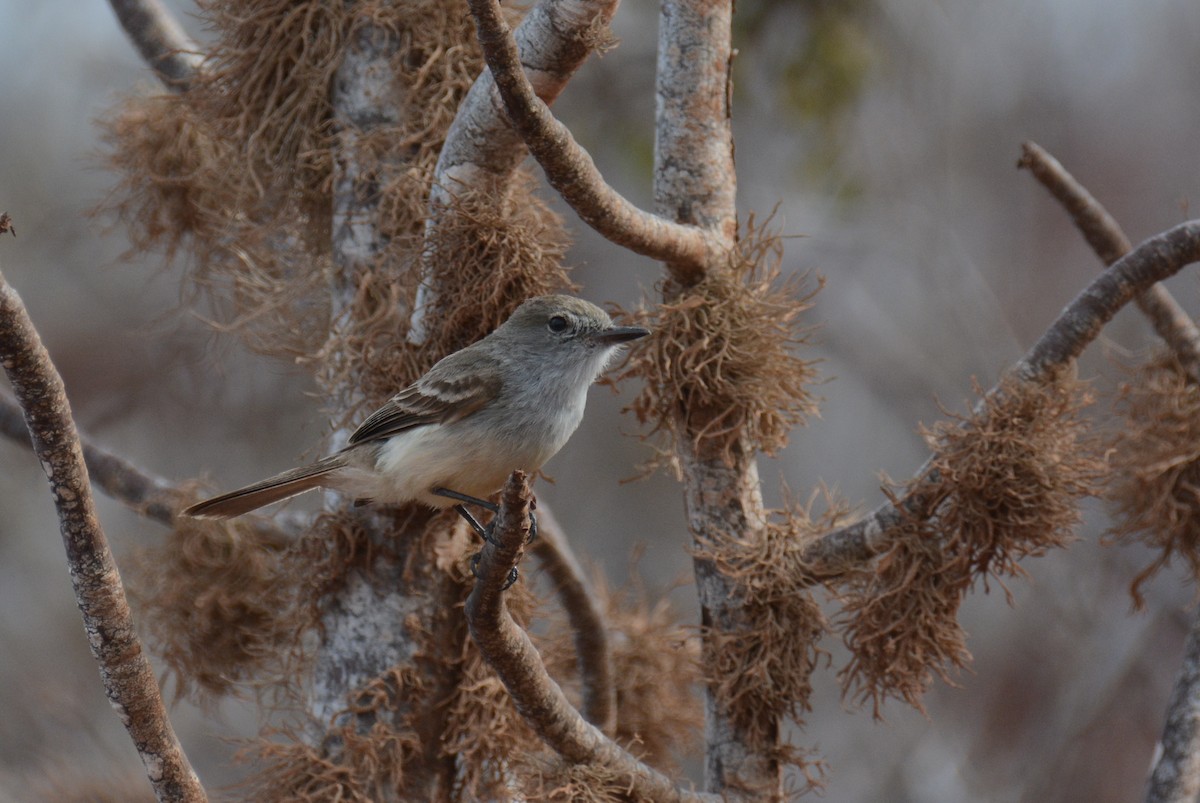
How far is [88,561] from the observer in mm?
2445

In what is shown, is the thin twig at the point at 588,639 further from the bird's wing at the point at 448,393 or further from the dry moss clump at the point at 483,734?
the bird's wing at the point at 448,393

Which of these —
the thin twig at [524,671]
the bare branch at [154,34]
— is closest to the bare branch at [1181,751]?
the thin twig at [524,671]

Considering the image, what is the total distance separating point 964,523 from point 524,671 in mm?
1258

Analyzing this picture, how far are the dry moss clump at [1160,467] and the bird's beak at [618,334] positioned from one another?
158 centimetres

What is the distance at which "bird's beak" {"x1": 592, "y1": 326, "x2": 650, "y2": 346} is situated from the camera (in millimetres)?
3334

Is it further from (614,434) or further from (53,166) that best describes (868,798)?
(53,166)

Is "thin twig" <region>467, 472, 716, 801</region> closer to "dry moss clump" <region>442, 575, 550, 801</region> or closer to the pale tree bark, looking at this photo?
"dry moss clump" <region>442, 575, 550, 801</region>

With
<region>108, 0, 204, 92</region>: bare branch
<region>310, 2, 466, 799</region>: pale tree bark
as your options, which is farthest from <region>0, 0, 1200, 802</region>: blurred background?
<region>310, 2, 466, 799</region>: pale tree bark

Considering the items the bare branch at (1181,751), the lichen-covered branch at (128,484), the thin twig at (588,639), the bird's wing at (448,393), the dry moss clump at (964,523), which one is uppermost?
the lichen-covered branch at (128,484)

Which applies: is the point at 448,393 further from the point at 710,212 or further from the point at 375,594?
the point at 710,212

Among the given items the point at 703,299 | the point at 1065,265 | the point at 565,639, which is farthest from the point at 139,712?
the point at 1065,265

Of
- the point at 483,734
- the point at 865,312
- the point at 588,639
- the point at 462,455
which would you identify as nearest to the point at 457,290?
the point at 462,455

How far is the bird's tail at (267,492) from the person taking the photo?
11.3ft

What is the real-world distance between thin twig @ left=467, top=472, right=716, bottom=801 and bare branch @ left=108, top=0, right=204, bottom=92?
113 inches
